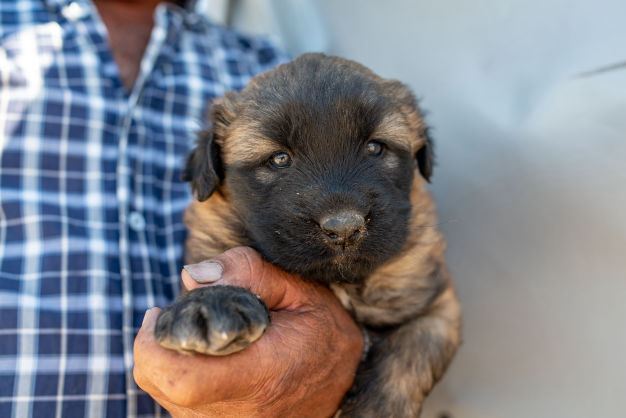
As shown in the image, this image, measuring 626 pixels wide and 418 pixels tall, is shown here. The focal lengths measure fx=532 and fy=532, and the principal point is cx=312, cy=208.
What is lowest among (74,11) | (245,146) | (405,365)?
(405,365)

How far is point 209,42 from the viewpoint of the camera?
3270 millimetres

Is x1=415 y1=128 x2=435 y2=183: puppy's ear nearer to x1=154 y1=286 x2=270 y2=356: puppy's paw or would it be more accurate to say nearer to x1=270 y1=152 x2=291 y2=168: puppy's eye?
x1=270 y1=152 x2=291 y2=168: puppy's eye

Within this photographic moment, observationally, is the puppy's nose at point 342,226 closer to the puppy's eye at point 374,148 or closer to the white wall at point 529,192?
the puppy's eye at point 374,148

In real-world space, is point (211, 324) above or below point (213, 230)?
above

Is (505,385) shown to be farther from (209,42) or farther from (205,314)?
(209,42)

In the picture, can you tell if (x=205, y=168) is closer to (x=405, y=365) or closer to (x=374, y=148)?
(x=374, y=148)

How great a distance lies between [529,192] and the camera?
2.26 metres

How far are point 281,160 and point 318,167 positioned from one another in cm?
16

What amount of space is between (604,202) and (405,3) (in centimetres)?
157

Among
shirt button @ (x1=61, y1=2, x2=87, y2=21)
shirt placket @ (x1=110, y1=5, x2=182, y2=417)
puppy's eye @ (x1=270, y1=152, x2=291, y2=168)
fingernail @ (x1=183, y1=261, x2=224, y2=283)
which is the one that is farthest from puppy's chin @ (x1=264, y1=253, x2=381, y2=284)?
shirt button @ (x1=61, y1=2, x2=87, y2=21)

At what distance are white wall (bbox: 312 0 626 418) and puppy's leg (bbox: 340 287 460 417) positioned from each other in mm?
408

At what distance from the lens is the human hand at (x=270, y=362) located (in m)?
1.38

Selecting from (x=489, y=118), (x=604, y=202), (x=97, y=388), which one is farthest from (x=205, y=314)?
(x=489, y=118)

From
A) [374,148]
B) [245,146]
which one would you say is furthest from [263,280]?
[374,148]
